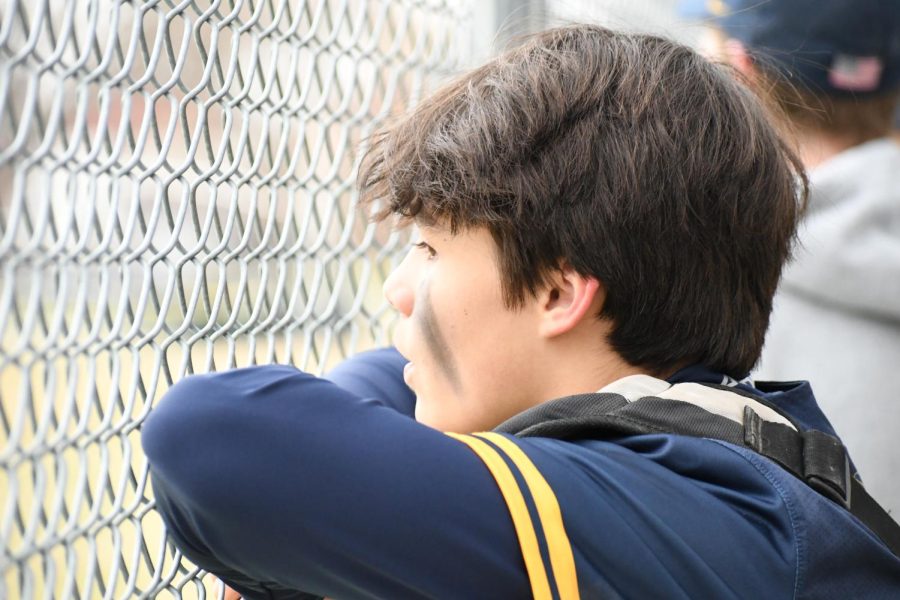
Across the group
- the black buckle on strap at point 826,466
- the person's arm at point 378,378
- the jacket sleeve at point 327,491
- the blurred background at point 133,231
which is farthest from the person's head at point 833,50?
the jacket sleeve at point 327,491

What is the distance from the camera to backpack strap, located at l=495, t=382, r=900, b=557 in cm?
105

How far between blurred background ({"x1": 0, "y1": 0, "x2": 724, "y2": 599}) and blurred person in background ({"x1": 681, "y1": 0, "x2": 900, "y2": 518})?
808 mm

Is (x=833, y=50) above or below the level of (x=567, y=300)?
above


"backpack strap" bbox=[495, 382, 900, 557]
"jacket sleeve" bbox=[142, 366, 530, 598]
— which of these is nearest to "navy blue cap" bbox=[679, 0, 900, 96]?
"backpack strap" bbox=[495, 382, 900, 557]

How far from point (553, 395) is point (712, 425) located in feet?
0.67

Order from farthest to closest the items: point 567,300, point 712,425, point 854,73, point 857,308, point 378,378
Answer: point 854,73
point 857,308
point 378,378
point 567,300
point 712,425

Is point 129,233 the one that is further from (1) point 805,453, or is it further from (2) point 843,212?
(2) point 843,212

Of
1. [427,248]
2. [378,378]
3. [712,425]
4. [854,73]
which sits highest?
[854,73]

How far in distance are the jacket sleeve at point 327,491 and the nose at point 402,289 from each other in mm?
285

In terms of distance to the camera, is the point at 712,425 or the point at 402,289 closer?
the point at 712,425

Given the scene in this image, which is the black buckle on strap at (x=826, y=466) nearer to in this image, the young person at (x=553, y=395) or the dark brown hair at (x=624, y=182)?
the young person at (x=553, y=395)

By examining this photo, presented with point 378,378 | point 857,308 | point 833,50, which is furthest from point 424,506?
point 833,50

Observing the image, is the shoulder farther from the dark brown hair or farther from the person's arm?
the person's arm

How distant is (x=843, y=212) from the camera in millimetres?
1981
